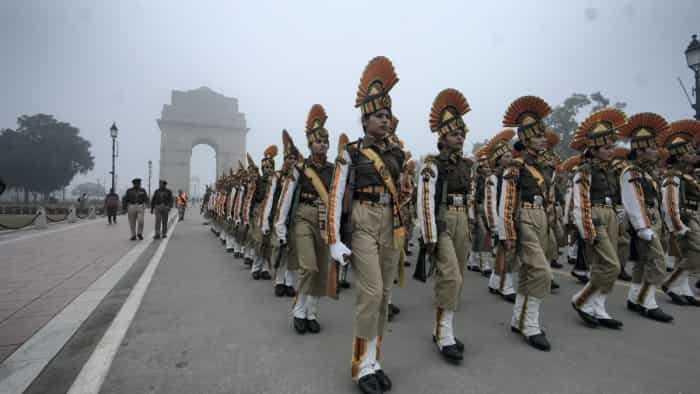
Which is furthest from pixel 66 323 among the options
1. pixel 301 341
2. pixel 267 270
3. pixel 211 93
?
pixel 211 93

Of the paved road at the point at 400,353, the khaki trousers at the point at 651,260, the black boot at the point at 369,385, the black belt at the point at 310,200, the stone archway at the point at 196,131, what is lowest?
the paved road at the point at 400,353

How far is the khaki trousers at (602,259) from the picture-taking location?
4090mm

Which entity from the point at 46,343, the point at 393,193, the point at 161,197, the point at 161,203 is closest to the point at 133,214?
the point at 161,203

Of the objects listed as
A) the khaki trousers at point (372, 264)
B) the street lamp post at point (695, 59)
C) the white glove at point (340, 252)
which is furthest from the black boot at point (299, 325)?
the street lamp post at point (695, 59)

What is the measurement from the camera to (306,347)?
3.52 metres

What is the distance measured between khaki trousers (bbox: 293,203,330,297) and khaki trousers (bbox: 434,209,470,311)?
141 cm

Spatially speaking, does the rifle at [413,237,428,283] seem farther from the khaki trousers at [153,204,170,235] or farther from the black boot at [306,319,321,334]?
the khaki trousers at [153,204,170,235]

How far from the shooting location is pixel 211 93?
6575 cm

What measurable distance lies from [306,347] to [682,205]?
19.1 feet

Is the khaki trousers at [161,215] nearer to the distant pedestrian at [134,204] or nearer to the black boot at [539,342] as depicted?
the distant pedestrian at [134,204]

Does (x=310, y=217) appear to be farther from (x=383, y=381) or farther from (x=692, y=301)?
(x=692, y=301)

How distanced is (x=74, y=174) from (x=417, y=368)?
7871 centimetres

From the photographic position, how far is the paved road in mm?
2783

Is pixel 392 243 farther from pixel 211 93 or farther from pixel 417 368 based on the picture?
pixel 211 93
